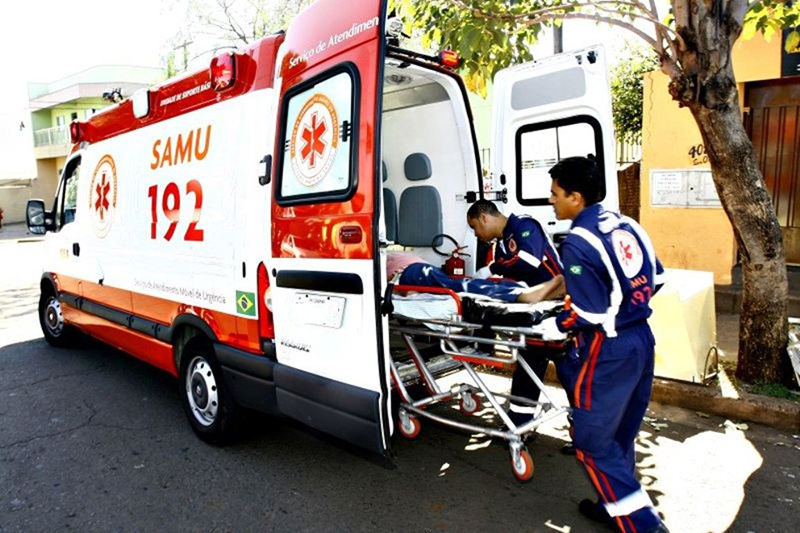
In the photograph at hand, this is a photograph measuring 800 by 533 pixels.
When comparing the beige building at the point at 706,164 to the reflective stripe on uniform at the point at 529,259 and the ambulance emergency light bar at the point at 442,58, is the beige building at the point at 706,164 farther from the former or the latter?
the ambulance emergency light bar at the point at 442,58

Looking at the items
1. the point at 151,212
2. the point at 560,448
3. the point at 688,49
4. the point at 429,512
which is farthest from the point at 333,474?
the point at 688,49

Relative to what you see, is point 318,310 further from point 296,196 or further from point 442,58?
point 442,58

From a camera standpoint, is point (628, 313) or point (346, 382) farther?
point (346, 382)

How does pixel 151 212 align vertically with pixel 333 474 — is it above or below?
above

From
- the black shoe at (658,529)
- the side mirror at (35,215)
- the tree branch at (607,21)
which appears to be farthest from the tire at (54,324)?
the black shoe at (658,529)

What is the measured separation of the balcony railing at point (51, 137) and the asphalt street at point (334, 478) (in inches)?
1374

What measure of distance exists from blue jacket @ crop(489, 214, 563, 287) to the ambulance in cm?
58

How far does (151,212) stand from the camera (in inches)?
175

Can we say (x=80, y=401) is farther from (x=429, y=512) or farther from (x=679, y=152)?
(x=679, y=152)

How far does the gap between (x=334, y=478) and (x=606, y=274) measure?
2036 millimetres

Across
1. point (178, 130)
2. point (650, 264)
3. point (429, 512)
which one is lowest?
point (429, 512)

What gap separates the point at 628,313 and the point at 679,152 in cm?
566

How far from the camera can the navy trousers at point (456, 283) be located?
354 centimetres

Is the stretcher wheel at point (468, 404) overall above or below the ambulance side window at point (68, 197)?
below
